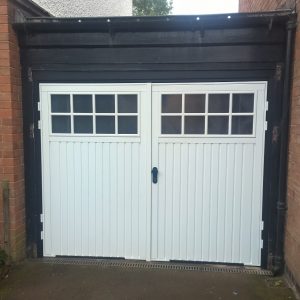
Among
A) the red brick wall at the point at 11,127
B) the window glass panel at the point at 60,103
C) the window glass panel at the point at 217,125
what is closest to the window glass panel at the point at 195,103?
the window glass panel at the point at 217,125

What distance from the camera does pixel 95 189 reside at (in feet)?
13.6

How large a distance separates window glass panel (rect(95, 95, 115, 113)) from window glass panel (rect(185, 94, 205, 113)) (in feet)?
2.91

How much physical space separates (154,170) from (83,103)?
118cm

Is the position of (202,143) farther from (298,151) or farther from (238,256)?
(238,256)

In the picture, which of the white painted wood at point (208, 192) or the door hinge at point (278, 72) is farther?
the white painted wood at point (208, 192)

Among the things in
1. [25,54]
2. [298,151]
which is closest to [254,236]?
[298,151]

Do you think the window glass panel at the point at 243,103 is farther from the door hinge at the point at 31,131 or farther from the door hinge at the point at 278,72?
the door hinge at the point at 31,131

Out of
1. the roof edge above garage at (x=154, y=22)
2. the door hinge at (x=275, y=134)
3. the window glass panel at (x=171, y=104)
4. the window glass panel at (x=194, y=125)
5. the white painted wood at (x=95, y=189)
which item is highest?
the roof edge above garage at (x=154, y=22)

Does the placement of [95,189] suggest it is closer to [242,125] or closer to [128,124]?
[128,124]

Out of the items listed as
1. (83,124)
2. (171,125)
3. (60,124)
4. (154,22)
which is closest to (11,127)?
(60,124)

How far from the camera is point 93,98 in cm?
403

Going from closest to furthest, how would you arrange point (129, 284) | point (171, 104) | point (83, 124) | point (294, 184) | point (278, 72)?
point (294, 184)
point (129, 284)
point (278, 72)
point (171, 104)
point (83, 124)

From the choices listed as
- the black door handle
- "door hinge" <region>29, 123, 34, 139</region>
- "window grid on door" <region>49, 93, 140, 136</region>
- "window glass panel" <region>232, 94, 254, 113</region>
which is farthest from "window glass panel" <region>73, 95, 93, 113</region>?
"window glass panel" <region>232, 94, 254, 113</region>

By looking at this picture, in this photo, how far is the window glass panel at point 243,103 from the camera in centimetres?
385
